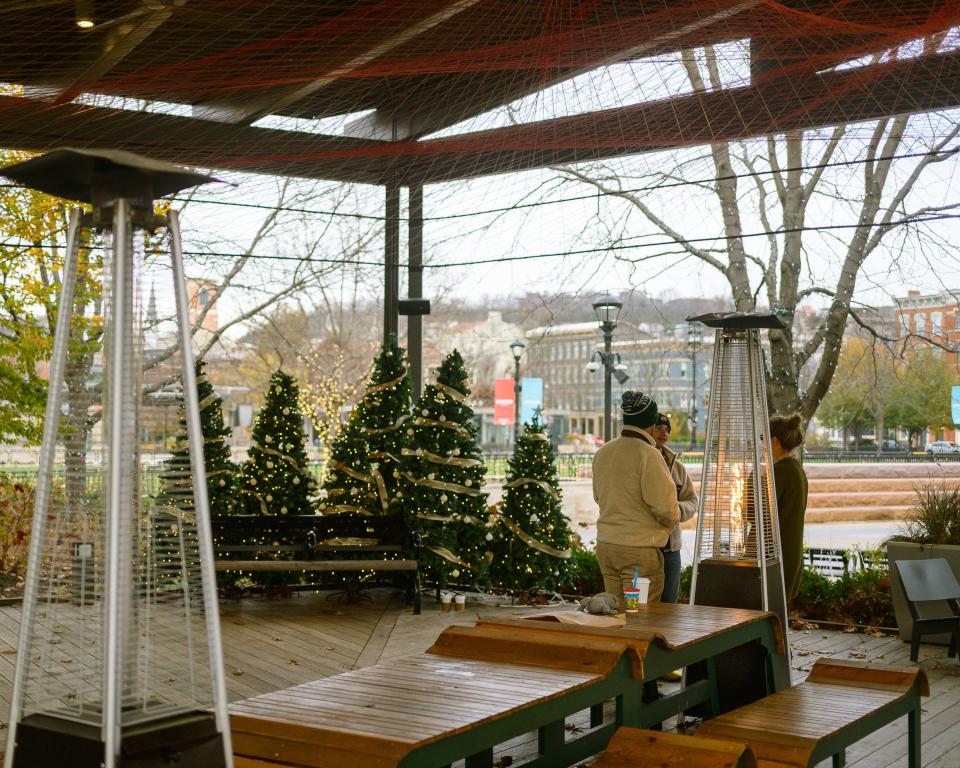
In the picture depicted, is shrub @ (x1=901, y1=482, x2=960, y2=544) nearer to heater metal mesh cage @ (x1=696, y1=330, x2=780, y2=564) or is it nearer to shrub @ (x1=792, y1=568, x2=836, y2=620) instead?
shrub @ (x1=792, y1=568, x2=836, y2=620)

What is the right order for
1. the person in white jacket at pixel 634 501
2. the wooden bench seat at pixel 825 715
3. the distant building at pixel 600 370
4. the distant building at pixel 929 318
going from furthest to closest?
the distant building at pixel 600 370, the distant building at pixel 929 318, the person in white jacket at pixel 634 501, the wooden bench seat at pixel 825 715

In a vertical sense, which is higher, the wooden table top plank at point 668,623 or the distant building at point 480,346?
the distant building at point 480,346

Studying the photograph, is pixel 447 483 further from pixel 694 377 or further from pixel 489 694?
pixel 694 377

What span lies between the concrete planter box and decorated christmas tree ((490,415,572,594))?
244 centimetres

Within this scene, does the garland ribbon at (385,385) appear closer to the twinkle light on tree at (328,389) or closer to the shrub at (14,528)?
the shrub at (14,528)

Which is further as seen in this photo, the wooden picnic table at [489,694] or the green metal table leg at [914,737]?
the green metal table leg at [914,737]

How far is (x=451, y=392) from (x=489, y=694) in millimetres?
5292

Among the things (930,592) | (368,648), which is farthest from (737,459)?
(368,648)

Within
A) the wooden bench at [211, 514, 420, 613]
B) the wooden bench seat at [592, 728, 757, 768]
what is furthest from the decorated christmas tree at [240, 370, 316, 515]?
the wooden bench seat at [592, 728, 757, 768]

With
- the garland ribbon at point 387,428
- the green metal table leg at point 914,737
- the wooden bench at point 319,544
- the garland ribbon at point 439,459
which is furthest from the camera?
the garland ribbon at point 387,428

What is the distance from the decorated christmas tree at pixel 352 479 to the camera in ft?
30.0

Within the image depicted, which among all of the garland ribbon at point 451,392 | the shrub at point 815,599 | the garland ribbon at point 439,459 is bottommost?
the shrub at point 815,599

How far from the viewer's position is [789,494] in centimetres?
586

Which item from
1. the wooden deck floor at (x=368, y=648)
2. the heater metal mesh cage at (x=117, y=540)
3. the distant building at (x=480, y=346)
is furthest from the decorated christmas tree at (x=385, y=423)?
the distant building at (x=480, y=346)
